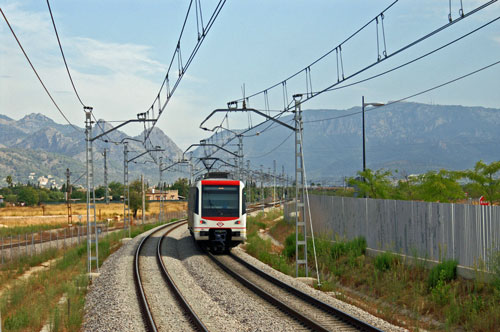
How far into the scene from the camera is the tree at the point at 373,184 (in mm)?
31656

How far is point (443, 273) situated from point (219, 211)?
12.1 m

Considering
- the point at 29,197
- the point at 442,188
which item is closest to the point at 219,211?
the point at 442,188

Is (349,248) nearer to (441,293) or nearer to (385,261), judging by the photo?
(385,261)

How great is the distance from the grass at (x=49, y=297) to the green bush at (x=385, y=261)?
33.6ft

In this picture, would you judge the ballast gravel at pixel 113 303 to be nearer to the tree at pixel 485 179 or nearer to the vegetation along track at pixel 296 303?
the vegetation along track at pixel 296 303

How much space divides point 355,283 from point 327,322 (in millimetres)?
7309

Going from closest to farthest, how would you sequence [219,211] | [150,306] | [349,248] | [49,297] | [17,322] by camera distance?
[17,322]
[150,306]
[49,297]
[349,248]
[219,211]

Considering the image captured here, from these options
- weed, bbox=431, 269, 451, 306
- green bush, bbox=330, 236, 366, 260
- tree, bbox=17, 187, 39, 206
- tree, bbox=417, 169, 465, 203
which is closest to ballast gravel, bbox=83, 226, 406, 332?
weed, bbox=431, 269, 451, 306

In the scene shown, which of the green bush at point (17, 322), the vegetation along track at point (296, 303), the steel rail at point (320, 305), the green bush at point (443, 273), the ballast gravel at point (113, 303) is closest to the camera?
the steel rail at point (320, 305)

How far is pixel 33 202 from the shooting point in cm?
14412

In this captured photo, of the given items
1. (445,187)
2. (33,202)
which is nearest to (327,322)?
(445,187)

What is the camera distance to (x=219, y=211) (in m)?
25.9

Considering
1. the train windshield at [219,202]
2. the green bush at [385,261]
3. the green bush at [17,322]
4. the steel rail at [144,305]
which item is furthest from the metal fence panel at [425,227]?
the green bush at [17,322]

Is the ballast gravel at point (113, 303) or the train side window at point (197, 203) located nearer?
the ballast gravel at point (113, 303)
